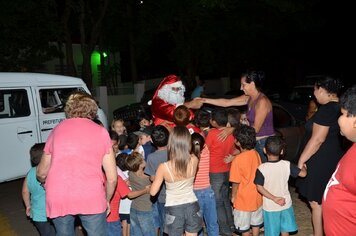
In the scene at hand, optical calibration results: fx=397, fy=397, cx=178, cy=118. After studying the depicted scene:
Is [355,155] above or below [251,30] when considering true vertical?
below

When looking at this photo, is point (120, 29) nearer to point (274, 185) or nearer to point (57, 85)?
point (57, 85)

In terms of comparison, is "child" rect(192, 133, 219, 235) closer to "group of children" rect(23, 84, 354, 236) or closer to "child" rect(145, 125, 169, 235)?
"group of children" rect(23, 84, 354, 236)

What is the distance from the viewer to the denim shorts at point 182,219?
397cm

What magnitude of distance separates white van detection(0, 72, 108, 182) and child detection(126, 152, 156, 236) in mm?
3793

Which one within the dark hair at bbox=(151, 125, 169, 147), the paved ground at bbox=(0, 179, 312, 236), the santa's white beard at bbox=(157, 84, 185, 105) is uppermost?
the santa's white beard at bbox=(157, 84, 185, 105)

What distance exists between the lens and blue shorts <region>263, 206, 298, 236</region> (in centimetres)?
461

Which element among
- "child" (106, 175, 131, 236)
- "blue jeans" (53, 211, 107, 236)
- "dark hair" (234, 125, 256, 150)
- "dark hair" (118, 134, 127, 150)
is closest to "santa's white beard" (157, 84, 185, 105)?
"dark hair" (118, 134, 127, 150)

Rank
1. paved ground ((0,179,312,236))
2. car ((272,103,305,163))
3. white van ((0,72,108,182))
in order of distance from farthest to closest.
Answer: car ((272,103,305,163))
white van ((0,72,108,182))
paved ground ((0,179,312,236))

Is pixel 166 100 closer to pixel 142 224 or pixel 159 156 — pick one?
pixel 159 156

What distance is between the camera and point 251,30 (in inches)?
891

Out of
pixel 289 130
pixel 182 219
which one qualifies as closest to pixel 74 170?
pixel 182 219

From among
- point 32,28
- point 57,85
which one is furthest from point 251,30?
point 57,85

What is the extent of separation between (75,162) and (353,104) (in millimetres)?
2251

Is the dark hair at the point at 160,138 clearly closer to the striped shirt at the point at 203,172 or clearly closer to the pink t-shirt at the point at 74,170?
the striped shirt at the point at 203,172
